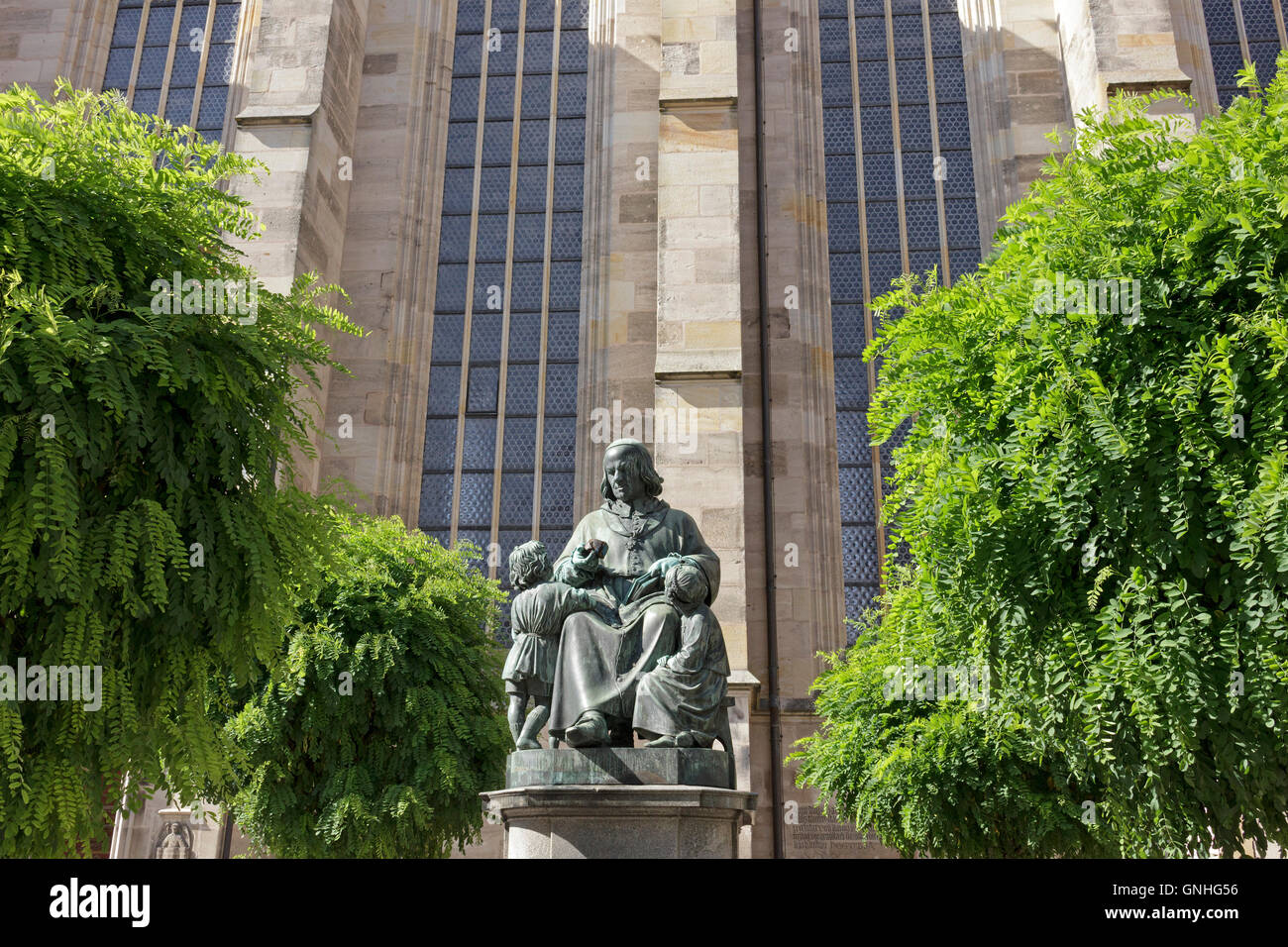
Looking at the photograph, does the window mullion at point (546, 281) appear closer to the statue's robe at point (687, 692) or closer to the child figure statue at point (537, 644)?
the child figure statue at point (537, 644)

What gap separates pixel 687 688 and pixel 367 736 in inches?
210

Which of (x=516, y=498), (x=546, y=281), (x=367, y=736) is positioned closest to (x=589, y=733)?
(x=367, y=736)

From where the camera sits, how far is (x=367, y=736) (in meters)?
9.73

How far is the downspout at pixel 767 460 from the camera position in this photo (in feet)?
40.8

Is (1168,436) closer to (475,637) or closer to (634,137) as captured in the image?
(475,637)

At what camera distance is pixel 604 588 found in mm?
6016

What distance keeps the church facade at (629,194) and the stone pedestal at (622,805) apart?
24.4 ft

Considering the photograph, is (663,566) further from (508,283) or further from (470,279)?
(470,279)

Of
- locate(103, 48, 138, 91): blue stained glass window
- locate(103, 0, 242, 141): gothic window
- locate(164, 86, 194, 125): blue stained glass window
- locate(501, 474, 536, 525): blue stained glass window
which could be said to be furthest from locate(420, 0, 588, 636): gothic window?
locate(103, 48, 138, 91): blue stained glass window

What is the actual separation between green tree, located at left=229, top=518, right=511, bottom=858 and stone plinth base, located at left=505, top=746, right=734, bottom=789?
13.3ft

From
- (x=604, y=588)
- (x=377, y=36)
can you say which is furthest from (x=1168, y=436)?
(x=377, y=36)

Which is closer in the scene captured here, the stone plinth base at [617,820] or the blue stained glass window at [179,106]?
the stone plinth base at [617,820]

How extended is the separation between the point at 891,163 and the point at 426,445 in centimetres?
800

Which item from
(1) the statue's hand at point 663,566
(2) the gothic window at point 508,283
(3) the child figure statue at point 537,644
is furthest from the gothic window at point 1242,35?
(3) the child figure statue at point 537,644
